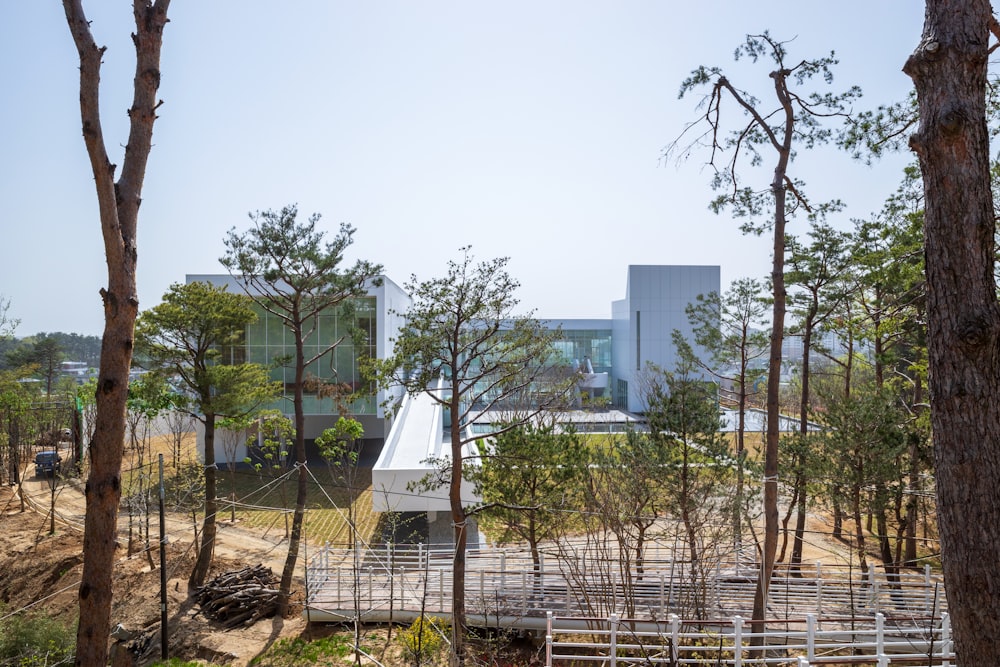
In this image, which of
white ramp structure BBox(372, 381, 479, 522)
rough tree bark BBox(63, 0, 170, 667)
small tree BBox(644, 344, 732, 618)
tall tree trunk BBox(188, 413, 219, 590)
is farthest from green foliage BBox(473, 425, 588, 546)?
rough tree bark BBox(63, 0, 170, 667)

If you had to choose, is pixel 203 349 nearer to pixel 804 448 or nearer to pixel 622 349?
pixel 804 448

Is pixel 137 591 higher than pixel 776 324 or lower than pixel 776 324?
lower

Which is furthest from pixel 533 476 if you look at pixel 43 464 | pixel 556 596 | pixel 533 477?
pixel 43 464

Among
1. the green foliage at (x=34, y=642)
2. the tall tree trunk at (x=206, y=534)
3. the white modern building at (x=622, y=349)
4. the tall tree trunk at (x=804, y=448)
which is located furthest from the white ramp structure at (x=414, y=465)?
the tall tree trunk at (x=804, y=448)

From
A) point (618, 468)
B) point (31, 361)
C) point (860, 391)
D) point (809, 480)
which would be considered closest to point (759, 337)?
point (860, 391)

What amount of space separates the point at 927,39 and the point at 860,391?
40.9ft

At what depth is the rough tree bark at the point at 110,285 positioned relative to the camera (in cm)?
360

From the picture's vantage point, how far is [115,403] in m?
3.75

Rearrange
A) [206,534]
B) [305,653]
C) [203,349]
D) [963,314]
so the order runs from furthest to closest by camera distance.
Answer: [206,534]
[203,349]
[305,653]
[963,314]

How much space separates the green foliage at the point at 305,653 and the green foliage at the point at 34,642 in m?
2.65

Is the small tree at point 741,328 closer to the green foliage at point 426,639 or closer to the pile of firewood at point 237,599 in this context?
the green foliage at point 426,639

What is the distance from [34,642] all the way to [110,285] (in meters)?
6.45

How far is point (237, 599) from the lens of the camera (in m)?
10.9

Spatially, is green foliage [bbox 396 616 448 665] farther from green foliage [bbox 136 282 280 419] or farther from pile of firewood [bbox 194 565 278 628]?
green foliage [bbox 136 282 280 419]
